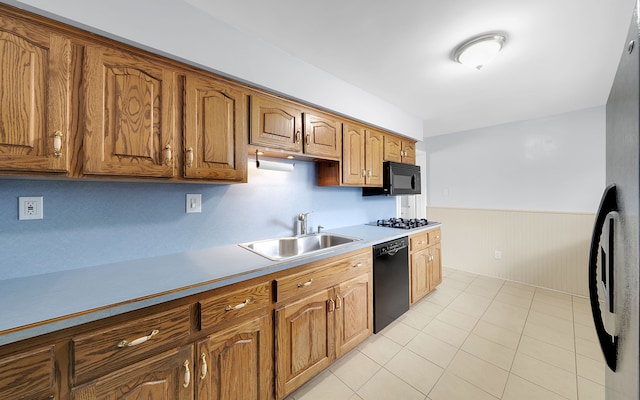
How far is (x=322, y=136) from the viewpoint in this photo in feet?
6.53

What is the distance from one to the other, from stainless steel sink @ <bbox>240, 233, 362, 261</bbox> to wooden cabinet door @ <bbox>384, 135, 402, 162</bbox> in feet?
3.87

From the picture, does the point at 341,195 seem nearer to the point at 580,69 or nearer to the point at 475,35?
the point at 475,35

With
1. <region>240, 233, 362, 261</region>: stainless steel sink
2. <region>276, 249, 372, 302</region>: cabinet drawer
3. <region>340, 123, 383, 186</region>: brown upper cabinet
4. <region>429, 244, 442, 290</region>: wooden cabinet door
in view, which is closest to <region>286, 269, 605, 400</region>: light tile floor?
<region>429, 244, 442, 290</region>: wooden cabinet door

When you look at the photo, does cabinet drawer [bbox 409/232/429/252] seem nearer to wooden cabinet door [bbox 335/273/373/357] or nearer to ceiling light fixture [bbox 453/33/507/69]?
wooden cabinet door [bbox 335/273/373/357]

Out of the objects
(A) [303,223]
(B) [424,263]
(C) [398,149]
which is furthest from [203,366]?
(C) [398,149]

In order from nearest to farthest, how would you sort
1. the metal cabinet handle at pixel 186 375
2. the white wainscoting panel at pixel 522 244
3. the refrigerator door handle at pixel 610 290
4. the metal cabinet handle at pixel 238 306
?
the refrigerator door handle at pixel 610 290 → the metal cabinet handle at pixel 186 375 → the metal cabinet handle at pixel 238 306 → the white wainscoting panel at pixel 522 244

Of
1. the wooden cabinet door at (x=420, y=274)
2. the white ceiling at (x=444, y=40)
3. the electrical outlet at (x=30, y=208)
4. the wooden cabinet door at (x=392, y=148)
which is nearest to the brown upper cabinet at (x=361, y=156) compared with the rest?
the wooden cabinet door at (x=392, y=148)

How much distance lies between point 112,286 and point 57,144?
0.64m

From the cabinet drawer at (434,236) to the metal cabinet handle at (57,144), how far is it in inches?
119

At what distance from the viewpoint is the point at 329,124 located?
2053 millimetres

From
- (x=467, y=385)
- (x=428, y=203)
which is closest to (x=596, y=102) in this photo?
(x=428, y=203)

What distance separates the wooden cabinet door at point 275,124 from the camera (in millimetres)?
1566

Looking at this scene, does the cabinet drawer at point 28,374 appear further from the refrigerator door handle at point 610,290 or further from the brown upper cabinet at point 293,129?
the refrigerator door handle at point 610,290

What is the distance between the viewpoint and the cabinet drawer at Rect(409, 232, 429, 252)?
2.38 m
